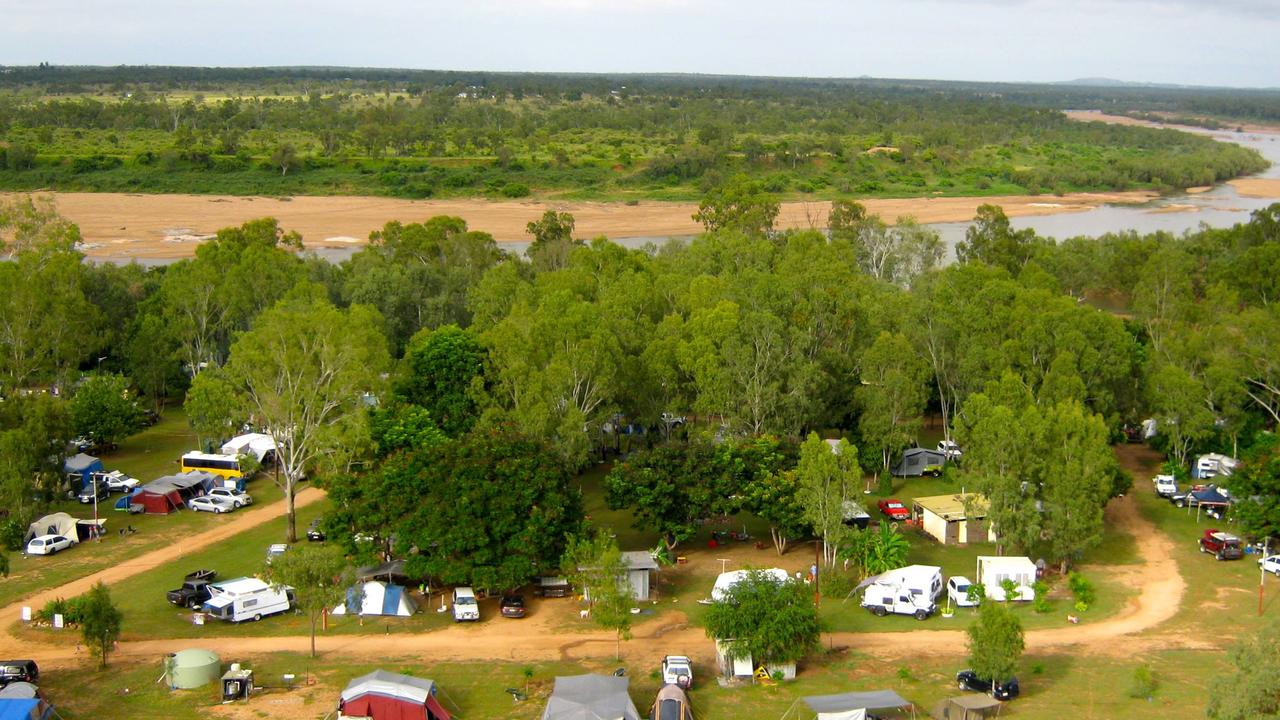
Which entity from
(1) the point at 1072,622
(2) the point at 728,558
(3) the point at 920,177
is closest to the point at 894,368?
(2) the point at 728,558

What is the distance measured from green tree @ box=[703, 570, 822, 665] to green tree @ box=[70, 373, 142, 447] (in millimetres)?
23665

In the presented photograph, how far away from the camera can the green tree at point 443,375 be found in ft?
121

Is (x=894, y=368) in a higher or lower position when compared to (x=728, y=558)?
higher

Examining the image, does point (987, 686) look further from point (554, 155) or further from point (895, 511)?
point (554, 155)

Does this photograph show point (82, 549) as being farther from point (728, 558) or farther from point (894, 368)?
point (894, 368)

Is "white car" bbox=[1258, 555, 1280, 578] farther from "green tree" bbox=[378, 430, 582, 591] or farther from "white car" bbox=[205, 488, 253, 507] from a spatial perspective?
"white car" bbox=[205, 488, 253, 507]

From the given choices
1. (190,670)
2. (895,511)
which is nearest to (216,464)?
(190,670)

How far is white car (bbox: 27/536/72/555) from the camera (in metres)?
30.8

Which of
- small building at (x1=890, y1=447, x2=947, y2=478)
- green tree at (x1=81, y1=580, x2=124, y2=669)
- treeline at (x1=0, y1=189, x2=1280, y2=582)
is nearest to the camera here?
green tree at (x1=81, y1=580, x2=124, y2=669)

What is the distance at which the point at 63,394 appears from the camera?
1626 inches

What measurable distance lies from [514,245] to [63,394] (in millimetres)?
42026

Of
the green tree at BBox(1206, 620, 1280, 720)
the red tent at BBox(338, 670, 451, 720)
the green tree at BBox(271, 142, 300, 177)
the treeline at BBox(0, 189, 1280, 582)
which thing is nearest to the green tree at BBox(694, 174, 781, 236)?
the treeline at BBox(0, 189, 1280, 582)

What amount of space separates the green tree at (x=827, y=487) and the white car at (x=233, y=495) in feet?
54.6

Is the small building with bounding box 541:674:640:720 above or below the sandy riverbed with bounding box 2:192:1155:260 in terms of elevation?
below
